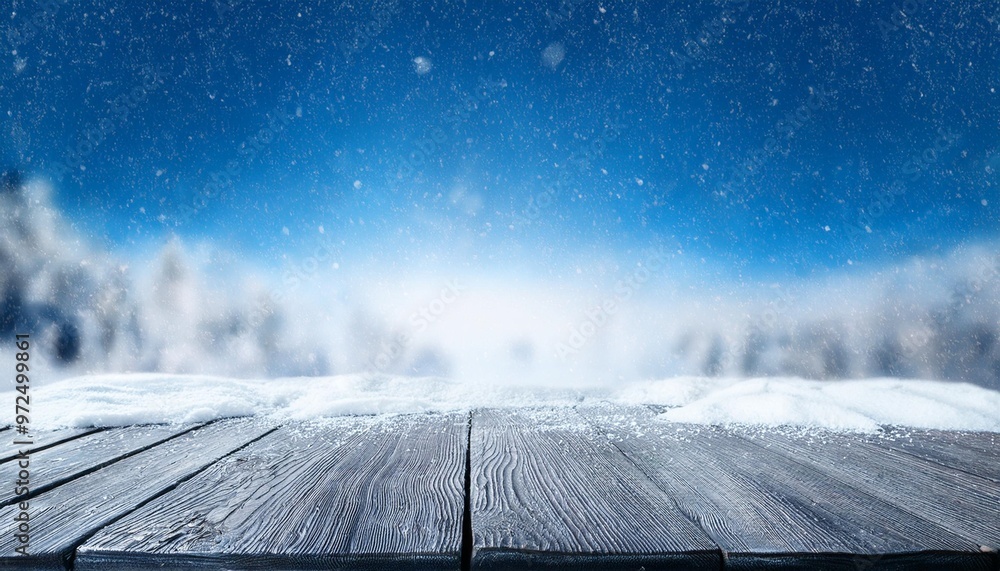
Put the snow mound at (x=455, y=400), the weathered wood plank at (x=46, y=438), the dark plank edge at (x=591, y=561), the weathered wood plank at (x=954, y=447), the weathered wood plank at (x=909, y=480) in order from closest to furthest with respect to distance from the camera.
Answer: the dark plank edge at (x=591, y=561) → the weathered wood plank at (x=909, y=480) → the weathered wood plank at (x=954, y=447) → the weathered wood plank at (x=46, y=438) → the snow mound at (x=455, y=400)

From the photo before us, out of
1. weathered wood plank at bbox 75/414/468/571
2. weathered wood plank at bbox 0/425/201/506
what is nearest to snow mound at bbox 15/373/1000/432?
weathered wood plank at bbox 0/425/201/506

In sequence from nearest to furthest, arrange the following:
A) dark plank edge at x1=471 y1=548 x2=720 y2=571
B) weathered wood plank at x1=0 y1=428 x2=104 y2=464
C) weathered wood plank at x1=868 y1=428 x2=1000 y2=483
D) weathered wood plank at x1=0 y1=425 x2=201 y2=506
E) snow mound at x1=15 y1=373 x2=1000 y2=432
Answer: dark plank edge at x1=471 y1=548 x2=720 y2=571
weathered wood plank at x1=0 y1=425 x2=201 y2=506
weathered wood plank at x1=868 y1=428 x2=1000 y2=483
weathered wood plank at x1=0 y1=428 x2=104 y2=464
snow mound at x1=15 y1=373 x2=1000 y2=432

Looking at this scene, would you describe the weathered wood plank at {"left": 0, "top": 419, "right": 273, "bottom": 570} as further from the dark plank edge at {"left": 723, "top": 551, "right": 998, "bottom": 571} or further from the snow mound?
the dark plank edge at {"left": 723, "top": 551, "right": 998, "bottom": 571}

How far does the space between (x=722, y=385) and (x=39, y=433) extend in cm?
331

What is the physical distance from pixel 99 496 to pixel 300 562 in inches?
24.6

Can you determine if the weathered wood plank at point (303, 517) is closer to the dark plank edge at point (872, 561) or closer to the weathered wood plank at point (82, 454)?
the weathered wood plank at point (82, 454)

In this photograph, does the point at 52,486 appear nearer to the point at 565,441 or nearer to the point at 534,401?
the point at 565,441

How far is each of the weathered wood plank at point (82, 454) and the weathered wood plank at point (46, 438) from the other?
0.02 metres

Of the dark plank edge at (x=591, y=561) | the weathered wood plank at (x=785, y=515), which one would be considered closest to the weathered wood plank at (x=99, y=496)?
the dark plank edge at (x=591, y=561)

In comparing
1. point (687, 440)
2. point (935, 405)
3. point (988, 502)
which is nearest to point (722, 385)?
point (935, 405)

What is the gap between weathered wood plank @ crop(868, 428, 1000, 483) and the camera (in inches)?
53.4

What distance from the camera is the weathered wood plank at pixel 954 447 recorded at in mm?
1356

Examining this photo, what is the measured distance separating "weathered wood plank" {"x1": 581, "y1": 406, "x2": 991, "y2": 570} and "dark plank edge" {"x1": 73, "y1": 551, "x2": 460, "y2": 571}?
497mm

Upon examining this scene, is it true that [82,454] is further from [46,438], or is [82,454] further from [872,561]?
[872,561]
